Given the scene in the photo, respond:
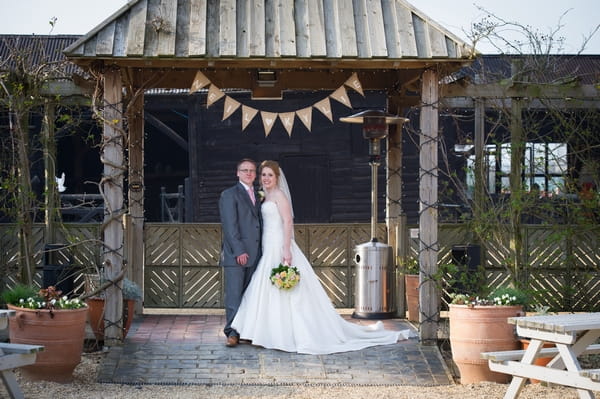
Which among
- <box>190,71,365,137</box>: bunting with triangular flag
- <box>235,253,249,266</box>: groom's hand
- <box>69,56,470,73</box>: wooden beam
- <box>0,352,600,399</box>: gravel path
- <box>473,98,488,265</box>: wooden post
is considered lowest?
<box>0,352,600,399</box>: gravel path

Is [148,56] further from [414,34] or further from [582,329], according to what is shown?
[582,329]

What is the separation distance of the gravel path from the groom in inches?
62.5

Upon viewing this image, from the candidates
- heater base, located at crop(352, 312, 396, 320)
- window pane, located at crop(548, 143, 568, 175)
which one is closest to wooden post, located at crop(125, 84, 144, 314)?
heater base, located at crop(352, 312, 396, 320)

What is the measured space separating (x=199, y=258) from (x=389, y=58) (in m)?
5.43

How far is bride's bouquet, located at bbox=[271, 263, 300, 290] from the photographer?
9820mm

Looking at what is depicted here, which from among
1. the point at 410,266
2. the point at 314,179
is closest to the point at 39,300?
the point at 410,266

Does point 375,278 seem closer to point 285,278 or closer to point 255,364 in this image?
point 285,278

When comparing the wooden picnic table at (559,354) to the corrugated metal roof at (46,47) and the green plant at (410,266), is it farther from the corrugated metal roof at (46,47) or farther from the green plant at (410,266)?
the corrugated metal roof at (46,47)

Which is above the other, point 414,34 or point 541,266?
point 414,34

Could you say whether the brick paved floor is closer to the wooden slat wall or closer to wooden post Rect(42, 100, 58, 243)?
wooden post Rect(42, 100, 58, 243)

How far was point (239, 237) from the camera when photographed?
33.0 ft

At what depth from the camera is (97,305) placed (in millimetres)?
9891

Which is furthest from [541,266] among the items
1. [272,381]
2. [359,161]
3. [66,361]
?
[359,161]

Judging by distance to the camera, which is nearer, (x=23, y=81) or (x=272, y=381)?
(x=272, y=381)
